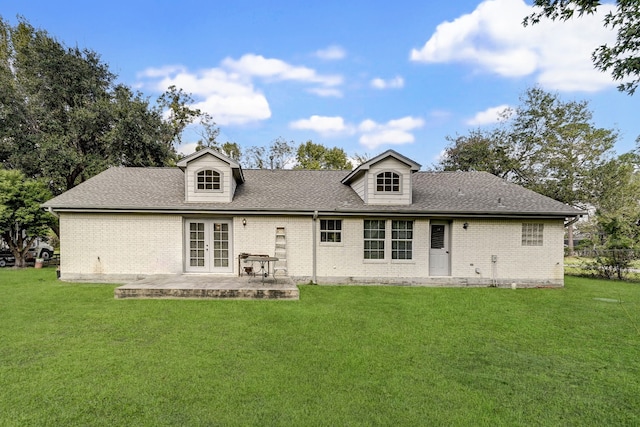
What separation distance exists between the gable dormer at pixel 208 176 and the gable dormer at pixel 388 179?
487 centimetres

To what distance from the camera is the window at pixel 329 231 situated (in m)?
11.0

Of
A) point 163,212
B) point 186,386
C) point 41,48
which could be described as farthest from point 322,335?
point 41,48

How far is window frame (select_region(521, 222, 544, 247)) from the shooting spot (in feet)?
36.1

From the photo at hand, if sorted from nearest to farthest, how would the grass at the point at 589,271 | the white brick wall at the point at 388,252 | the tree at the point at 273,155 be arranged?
1. the white brick wall at the point at 388,252
2. the grass at the point at 589,271
3. the tree at the point at 273,155

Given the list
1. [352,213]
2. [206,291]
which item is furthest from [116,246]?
[352,213]

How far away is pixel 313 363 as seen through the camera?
452cm

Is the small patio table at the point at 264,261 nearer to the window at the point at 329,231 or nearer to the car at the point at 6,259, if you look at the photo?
the window at the point at 329,231

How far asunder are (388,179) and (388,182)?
11 cm

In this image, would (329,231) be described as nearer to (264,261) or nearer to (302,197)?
(302,197)

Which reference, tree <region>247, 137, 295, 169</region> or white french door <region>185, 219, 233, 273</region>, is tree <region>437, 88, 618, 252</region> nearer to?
tree <region>247, 137, 295, 169</region>

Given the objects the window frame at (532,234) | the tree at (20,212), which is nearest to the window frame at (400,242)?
the window frame at (532,234)

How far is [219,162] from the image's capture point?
11297 mm

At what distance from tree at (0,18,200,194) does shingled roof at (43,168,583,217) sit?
6.26m

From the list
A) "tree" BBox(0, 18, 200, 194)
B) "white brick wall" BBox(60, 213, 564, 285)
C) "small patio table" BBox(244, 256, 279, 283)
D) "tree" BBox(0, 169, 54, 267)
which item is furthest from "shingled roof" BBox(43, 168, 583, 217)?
"tree" BBox(0, 18, 200, 194)
